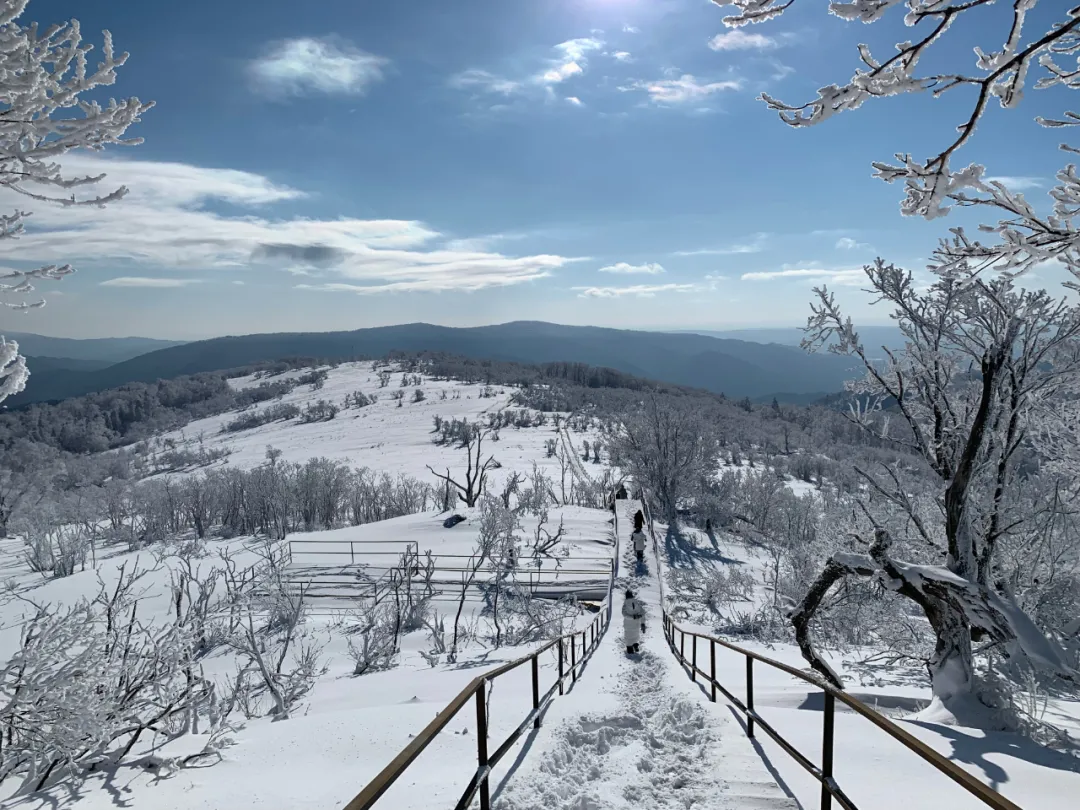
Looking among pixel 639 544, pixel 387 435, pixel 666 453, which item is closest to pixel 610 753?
pixel 639 544

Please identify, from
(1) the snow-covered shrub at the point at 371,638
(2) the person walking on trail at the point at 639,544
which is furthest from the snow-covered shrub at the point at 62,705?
(2) the person walking on trail at the point at 639,544

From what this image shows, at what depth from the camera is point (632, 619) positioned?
11.5 meters

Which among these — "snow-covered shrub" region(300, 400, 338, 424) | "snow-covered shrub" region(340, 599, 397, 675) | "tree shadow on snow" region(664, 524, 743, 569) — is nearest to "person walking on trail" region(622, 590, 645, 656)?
"snow-covered shrub" region(340, 599, 397, 675)

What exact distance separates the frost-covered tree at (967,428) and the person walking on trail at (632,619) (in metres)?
3.12

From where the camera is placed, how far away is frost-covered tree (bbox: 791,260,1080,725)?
24.7 feet

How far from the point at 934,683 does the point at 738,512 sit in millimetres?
40499

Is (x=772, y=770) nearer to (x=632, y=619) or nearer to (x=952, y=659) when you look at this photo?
(x=952, y=659)

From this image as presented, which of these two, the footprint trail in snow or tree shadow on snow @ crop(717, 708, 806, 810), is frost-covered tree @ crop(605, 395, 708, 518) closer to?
the footprint trail in snow

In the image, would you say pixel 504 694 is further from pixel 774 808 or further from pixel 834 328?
pixel 834 328

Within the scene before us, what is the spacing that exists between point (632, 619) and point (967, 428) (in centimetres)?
659

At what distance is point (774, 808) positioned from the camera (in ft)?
13.1

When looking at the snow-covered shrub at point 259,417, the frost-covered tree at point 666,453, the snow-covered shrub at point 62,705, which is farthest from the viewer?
the snow-covered shrub at point 259,417

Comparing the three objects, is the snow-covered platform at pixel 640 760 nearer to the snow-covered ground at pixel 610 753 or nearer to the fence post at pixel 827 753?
the snow-covered ground at pixel 610 753

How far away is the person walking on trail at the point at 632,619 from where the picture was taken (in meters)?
11.3
